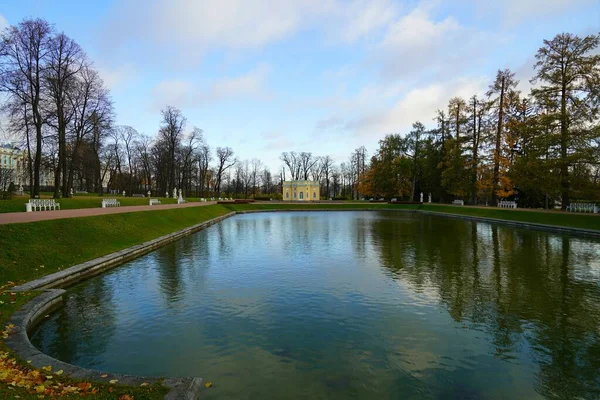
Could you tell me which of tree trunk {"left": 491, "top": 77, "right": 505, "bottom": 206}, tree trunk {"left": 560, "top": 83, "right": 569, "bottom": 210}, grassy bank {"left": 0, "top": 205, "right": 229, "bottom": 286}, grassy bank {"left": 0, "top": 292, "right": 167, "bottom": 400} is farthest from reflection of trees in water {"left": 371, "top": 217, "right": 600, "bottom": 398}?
tree trunk {"left": 491, "top": 77, "right": 505, "bottom": 206}

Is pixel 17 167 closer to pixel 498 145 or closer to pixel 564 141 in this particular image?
pixel 498 145

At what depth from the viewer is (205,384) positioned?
468cm

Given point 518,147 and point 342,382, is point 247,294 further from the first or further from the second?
point 518,147

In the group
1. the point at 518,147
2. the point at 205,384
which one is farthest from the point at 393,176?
the point at 205,384

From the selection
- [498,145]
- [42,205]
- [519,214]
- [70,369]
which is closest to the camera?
[70,369]

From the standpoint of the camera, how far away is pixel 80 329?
6730mm

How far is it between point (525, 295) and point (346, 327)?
5200mm

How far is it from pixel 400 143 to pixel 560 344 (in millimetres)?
64095

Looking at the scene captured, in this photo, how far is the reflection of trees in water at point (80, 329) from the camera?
227 inches

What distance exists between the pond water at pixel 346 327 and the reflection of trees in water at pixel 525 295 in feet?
0.13

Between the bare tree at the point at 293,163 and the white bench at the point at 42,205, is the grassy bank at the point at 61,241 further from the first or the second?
the bare tree at the point at 293,163

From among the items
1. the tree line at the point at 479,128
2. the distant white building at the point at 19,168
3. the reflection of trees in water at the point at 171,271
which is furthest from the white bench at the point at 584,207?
the distant white building at the point at 19,168

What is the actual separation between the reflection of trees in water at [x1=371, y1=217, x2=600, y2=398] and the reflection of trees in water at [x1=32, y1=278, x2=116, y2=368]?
6.89 metres

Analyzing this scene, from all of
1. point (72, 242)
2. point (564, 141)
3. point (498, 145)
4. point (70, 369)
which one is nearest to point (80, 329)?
point (70, 369)
